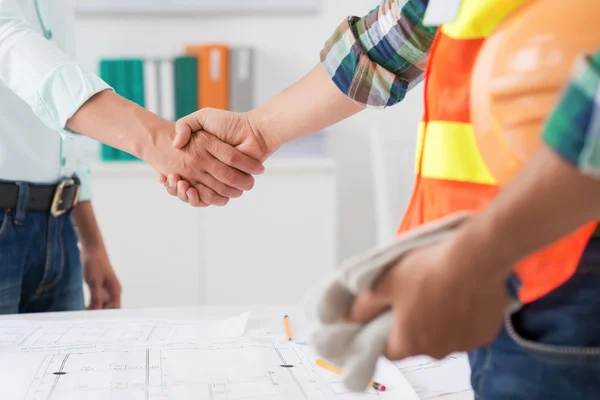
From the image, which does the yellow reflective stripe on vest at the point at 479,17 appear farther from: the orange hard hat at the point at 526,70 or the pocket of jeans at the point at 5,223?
the pocket of jeans at the point at 5,223

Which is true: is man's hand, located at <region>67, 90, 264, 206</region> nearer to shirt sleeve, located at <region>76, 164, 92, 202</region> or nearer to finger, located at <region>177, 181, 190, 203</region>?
finger, located at <region>177, 181, 190, 203</region>

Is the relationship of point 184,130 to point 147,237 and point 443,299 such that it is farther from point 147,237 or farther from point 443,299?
point 147,237

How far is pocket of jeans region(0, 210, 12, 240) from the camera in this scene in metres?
1.05

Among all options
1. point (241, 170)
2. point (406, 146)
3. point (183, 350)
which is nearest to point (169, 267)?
point (406, 146)

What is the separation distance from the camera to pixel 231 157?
3.74ft

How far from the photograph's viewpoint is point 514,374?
49 cm

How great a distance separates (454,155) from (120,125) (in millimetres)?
688

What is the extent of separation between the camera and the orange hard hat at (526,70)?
1.38 feet

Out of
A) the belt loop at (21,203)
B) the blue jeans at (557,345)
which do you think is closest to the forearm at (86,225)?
the belt loop at (21,203)

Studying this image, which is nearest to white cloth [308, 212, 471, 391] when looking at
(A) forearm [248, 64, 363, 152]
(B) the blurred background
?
(A) forearm [248, 64, 363, 152]

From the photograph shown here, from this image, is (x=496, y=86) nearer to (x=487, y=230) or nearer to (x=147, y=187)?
(x=487, y=230)

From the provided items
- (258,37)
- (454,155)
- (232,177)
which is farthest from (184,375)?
(258,37)

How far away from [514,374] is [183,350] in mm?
454

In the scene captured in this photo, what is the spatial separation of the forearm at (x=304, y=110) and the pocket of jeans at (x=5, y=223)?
44 centimetres
